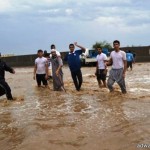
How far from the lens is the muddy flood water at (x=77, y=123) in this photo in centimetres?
694

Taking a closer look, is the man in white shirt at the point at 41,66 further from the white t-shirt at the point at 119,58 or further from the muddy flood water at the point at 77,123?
the white t-shirt at the point at 119,58

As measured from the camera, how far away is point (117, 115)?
912 centimetres

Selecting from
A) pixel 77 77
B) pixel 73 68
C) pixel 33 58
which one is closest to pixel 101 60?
pixel 77 77

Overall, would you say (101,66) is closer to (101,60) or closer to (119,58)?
(101,60)

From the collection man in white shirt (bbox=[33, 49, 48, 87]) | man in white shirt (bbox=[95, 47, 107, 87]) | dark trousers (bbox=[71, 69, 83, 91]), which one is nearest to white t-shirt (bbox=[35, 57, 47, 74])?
man in white shirt (bbox=[33, 49, 48, 87])

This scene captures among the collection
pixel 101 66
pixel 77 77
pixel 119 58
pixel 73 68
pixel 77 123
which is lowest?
pixel 77 123

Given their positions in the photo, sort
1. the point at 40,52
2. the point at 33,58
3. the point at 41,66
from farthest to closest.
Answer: the point at 33,58 → the point at 41,66 → the point at 40,52

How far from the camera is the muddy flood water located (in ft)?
22.8

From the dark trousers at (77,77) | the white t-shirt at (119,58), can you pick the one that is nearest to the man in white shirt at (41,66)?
the dark trousers at (77,77)

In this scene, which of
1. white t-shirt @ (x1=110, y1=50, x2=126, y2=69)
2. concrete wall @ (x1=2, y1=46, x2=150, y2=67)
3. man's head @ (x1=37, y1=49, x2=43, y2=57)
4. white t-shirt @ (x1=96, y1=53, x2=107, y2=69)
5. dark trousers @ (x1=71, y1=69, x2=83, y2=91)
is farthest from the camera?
A: concrete wall @ (x1=2, y1=46, x2=150, y2=67)

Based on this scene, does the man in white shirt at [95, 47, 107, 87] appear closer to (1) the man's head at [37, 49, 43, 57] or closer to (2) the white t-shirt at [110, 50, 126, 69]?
(1) the man's head at [37, 49, 43, 57]

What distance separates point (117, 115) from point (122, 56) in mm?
3394

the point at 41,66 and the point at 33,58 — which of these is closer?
the point at 41,66

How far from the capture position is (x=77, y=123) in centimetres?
845
